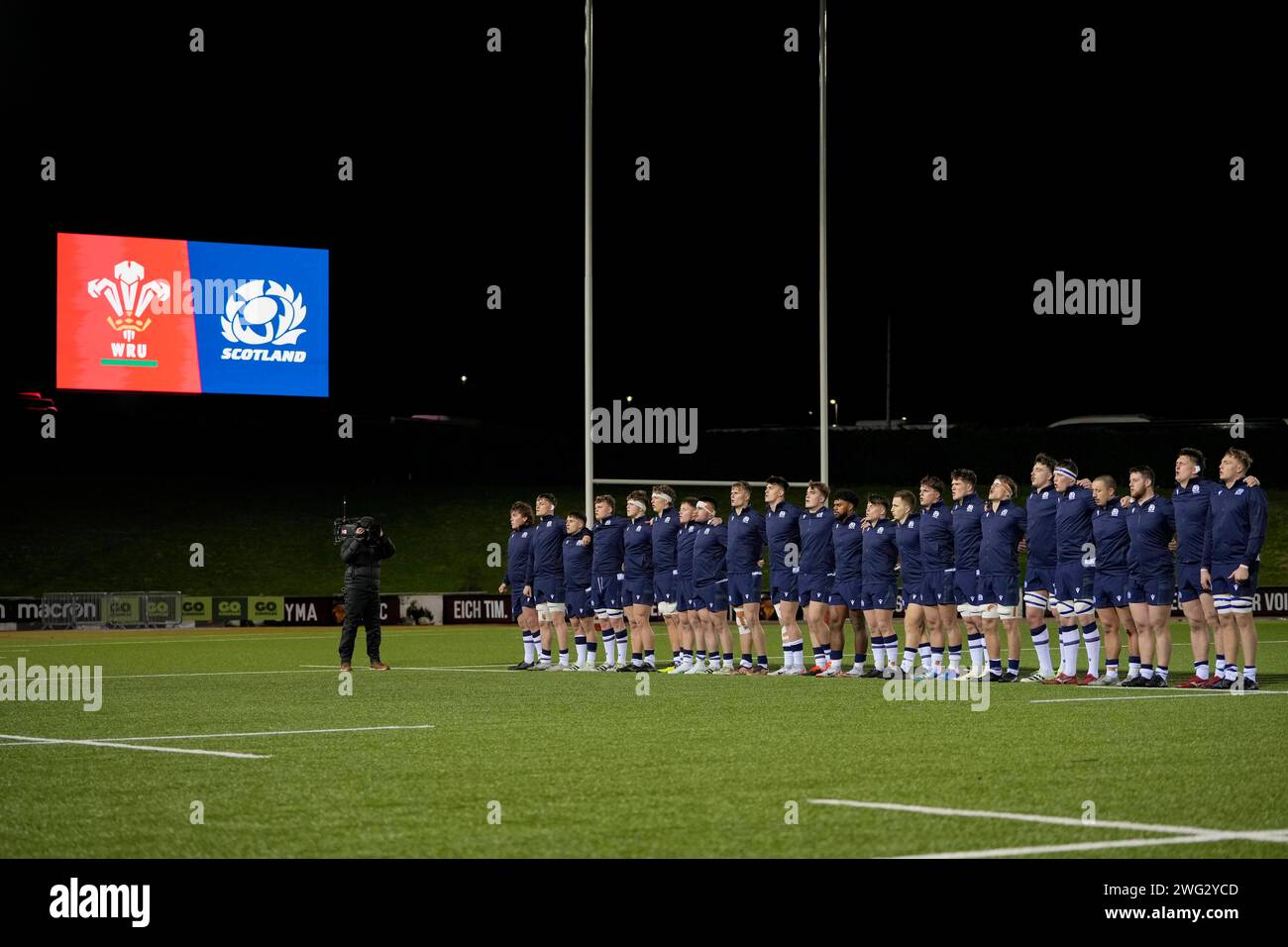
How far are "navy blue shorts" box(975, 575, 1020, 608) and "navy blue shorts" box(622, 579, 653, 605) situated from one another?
14.2ft

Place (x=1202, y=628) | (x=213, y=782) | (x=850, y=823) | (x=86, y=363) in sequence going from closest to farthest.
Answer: (x=850, y=823) < (x=213, y=782) < (x=1202, y=628) < (x=86, y=363)

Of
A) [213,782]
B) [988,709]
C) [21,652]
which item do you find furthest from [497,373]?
[213,782]

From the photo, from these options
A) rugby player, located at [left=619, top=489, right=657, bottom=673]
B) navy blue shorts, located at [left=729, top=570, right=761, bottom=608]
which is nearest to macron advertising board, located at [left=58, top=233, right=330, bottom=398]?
rugby player, located at [left=619, top=489, right=657, bottom=673]

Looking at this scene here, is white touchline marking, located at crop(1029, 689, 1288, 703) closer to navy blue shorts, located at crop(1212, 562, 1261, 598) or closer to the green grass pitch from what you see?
the green grass pitch

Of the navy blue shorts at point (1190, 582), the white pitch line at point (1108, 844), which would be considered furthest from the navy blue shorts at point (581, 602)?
the white pitch line at point (1108, 844)

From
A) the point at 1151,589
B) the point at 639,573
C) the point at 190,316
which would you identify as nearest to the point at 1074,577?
the point at 1151,589

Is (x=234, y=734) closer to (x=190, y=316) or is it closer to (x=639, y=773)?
(x=639, y=773)

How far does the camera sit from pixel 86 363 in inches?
1433

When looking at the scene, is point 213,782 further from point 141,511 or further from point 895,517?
point 141,511

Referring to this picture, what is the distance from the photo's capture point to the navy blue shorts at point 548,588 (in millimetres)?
19875

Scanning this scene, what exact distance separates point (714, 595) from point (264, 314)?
21.7 metres

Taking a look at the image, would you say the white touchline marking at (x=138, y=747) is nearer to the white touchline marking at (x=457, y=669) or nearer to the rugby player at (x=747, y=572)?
the white touchline marking at (x=457, y=669)

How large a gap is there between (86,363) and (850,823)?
32.0 metres

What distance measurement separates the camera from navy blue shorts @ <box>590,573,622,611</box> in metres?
19.8
